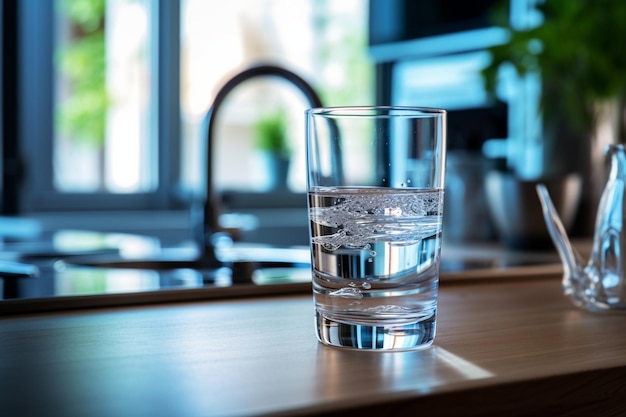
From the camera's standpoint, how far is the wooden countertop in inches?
17.8

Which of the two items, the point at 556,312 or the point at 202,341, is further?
the point at 556,312

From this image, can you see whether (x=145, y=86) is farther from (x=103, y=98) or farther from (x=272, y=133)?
(x=272, y=133)

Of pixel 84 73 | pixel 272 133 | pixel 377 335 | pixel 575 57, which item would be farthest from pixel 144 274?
pixel 272 133

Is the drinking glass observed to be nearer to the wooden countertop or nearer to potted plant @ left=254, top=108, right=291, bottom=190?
the wooden countertop

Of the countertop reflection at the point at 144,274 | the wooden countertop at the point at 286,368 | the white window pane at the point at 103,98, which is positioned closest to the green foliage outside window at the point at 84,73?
the white window pane at the point at 103,98

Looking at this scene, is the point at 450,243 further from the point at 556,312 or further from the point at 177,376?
the point at 177,376

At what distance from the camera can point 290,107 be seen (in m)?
3.56

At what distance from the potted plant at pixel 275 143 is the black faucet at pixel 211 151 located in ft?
6.44

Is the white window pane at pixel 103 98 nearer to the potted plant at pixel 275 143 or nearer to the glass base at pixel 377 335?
the potted plant at pixel 275 143

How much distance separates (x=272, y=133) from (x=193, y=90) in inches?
13.8

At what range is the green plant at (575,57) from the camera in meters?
1.82

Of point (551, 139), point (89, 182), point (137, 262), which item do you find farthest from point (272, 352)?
point (89, 182)

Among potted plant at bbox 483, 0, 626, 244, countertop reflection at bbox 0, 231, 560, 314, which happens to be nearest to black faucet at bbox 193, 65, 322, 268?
countertop reflection at bbox 0, 231, 560, 314

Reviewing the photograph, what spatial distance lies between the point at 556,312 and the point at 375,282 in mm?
308
